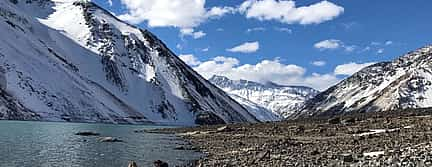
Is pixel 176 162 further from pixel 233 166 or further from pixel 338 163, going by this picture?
pixel 338 163

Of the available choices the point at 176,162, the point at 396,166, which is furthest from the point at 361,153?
the point at 176,162

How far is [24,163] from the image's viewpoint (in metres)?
45.1

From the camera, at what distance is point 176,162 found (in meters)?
50.4

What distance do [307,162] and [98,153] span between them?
29.2 metres

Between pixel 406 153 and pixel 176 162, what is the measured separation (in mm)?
23683

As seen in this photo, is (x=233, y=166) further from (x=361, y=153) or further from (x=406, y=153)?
(x=406, y=153)

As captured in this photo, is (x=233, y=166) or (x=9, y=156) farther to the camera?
(x=9, y=156)

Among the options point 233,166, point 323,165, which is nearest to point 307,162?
point 323,165

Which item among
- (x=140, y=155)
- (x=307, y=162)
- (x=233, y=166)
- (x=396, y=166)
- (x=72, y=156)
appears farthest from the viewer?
(x=140, y=155)

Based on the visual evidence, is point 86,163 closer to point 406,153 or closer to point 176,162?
point 176,162

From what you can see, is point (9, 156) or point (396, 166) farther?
point (9, 156)

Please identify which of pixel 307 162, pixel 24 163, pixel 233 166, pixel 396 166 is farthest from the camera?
pixel 24 163

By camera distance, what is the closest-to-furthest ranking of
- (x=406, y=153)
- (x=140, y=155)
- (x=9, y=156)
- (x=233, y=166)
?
(x=406, y=153) < (x=233, y=166) < (x=9, y=156) < (x=140, y=155)

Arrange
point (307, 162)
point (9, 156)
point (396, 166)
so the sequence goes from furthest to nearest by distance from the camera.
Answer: point (9, 156) < point (307, 162) < point (396, 166)
